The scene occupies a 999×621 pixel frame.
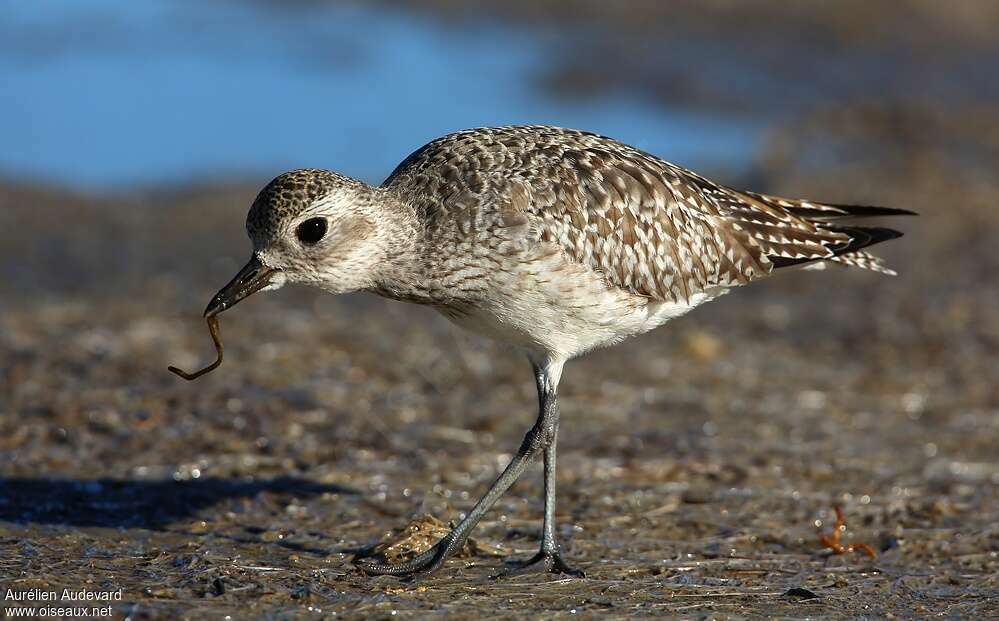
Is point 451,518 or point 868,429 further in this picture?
point 868,429

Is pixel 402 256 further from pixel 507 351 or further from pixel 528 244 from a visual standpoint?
pixel 507 351

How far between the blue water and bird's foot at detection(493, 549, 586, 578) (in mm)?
9710

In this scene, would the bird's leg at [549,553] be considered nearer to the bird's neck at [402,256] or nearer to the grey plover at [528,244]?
the grey plover at [528,244]

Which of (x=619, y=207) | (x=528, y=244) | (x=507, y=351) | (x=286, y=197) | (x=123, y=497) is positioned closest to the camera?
(x=286, y=197)

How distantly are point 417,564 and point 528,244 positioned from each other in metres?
1.64

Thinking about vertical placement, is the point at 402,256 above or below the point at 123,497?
above

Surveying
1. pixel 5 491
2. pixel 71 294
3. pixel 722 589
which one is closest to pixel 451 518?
pixel 722 589

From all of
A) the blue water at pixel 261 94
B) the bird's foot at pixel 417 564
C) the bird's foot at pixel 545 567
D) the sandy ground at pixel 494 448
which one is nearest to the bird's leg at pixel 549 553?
the bird's foot at pixel 545 567

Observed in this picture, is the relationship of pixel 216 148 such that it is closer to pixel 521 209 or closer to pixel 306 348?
pixel 306 348

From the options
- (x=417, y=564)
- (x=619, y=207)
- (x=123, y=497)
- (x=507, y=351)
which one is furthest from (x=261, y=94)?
(x=417, y=564)

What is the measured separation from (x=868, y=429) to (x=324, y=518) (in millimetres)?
3857

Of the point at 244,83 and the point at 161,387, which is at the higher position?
the point at 244,83

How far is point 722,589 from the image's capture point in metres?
6.68

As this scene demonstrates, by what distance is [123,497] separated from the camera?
7.86 metres
